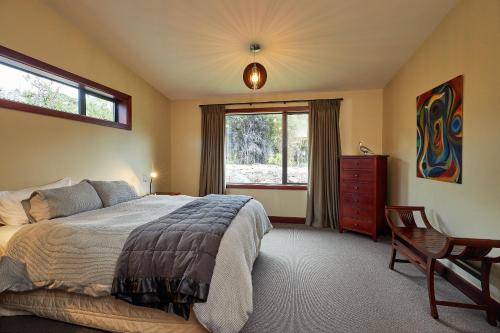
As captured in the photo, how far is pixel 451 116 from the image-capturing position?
7.34ft

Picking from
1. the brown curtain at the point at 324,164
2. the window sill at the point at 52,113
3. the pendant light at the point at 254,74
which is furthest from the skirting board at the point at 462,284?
the window sill at the point at 52,113

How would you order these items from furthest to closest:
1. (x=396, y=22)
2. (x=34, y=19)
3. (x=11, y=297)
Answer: (x=396, y=22) → (x=34, y=19) → (x=11, y=297)

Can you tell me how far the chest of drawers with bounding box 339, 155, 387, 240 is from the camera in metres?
3.40

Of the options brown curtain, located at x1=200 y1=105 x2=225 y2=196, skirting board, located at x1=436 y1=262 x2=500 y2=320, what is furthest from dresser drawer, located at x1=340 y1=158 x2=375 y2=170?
brown curtain, located at x1=200 y1=105 x2=225 y2=196

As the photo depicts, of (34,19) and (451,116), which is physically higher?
(34,19)

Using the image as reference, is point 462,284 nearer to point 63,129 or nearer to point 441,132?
point 441,132

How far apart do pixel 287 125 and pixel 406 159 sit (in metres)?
1.99

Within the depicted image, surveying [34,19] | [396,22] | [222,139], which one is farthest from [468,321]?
[34,19]

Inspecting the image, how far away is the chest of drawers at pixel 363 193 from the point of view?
11.2 ft

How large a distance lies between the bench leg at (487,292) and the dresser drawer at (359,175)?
1794mm

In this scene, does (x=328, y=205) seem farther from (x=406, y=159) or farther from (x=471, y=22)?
(x=471, y=22)

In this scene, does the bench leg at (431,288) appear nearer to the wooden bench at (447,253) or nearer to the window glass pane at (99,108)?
the wooden bench at (447,253)

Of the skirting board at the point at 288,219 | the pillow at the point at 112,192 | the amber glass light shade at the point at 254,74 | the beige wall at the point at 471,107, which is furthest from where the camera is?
the skirting board at the point at 288,219

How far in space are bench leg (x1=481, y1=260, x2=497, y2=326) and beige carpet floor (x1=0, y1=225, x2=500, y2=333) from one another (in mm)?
59
